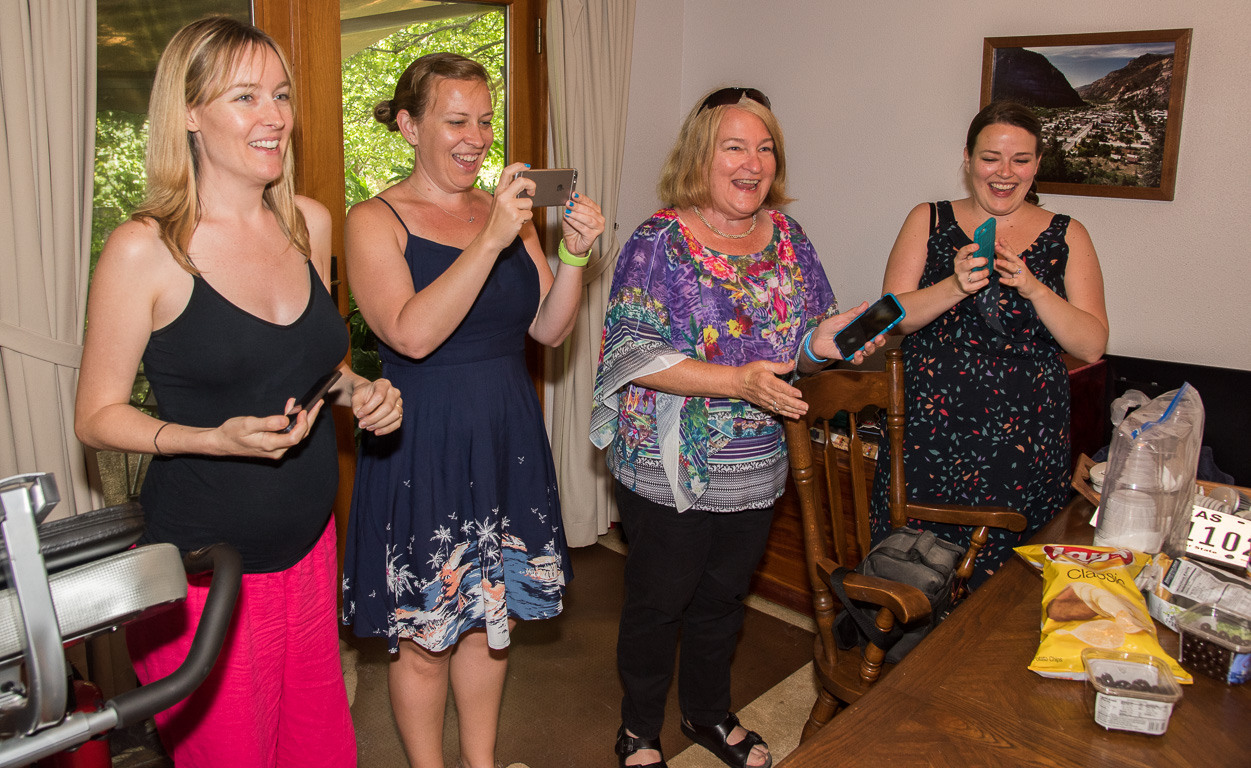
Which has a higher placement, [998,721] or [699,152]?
[699,152]

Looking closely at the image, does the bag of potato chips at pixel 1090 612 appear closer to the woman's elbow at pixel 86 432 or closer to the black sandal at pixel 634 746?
the black sandal at pixel 634 746

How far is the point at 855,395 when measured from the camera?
6.13 feet

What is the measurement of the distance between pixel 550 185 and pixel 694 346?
437 mm

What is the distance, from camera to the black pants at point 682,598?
6.41 feet

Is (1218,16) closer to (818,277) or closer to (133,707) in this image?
(818,277)

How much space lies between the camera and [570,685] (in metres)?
2.57

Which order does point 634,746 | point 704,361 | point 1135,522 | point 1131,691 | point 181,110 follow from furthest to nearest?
point 634,746 < point 704,361 < point 1135,522 < point 181,110 < point 1131,691

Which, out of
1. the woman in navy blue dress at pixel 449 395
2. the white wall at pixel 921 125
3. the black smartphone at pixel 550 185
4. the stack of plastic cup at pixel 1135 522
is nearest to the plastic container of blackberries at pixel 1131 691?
the stack of plastic cup at pixel 1135 522

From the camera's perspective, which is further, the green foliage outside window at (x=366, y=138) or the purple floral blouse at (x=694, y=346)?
the green foliage outside window at (x=366, y=138)

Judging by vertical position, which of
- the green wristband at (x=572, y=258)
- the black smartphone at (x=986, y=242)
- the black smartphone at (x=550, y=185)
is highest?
the black smartphone at (x=550, y=185)

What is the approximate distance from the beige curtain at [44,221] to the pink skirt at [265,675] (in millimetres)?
943

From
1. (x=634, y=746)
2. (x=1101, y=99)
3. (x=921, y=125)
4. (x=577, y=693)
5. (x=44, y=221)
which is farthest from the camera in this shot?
(x=921, y=125)

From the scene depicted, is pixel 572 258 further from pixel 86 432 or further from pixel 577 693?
pixel 577 693

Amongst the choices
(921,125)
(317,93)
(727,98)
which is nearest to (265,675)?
(727,98)
